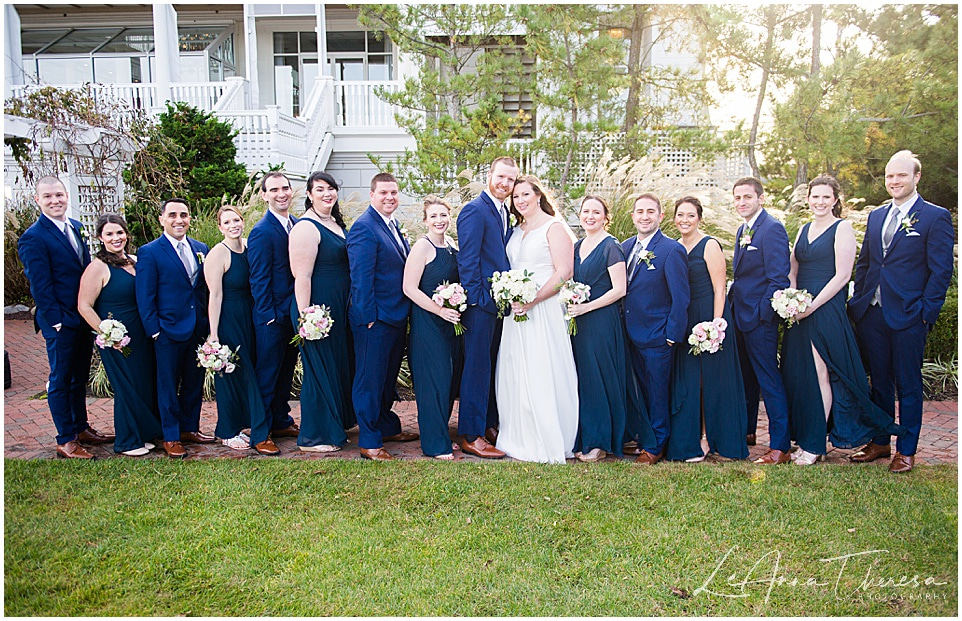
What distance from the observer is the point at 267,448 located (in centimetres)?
569

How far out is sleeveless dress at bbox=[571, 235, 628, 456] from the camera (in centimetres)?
541

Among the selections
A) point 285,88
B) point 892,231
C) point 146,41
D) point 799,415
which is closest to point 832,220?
point 892,231

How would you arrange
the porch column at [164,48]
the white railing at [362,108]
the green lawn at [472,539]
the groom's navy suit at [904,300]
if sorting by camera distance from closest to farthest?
the green lawn at [472,539]
the groom's navy suit at [904,300]
the porch column at [164,48]
the white railing at [362,108]

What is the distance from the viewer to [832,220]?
525 cm

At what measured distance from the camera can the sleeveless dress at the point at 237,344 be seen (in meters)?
5.61

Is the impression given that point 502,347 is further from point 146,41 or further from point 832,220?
point 146,41

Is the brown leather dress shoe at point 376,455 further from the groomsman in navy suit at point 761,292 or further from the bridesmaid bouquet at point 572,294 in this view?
the groomsman in navy suit at point 761,292

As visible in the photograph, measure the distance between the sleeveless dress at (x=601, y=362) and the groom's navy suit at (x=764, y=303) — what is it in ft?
3.01

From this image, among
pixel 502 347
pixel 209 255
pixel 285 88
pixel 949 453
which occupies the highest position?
pixel 285 88

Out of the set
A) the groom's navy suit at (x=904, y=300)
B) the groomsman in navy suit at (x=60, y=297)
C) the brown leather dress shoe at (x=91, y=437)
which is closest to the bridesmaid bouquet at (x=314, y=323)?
the groomsman in navy suit at (x=60, y=297)

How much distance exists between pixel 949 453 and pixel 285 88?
19.0 meters

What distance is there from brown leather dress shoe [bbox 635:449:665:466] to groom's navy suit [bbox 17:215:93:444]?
4.36 m

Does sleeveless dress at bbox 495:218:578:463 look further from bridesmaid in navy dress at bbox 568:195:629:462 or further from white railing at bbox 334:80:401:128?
white railing at bbox 334:80:401:128

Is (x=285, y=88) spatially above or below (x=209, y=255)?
above
